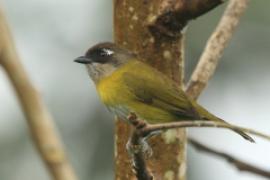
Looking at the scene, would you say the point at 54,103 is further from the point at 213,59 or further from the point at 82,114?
the point at 213,59

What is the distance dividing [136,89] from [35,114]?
2194mm

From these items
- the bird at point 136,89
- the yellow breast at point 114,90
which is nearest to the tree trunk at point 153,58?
the bird at point 136,89

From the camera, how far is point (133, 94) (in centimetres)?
311

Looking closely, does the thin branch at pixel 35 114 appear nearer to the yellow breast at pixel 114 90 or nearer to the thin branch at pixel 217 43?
the thin branch at pixel 217 43

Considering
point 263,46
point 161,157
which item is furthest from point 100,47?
point 263,46

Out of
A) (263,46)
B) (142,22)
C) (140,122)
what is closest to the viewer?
(140,122)

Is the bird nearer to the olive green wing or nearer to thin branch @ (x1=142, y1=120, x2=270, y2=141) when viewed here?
the olive green wing

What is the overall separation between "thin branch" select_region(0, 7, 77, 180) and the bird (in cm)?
167

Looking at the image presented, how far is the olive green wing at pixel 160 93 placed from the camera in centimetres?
285

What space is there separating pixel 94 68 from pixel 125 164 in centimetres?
94

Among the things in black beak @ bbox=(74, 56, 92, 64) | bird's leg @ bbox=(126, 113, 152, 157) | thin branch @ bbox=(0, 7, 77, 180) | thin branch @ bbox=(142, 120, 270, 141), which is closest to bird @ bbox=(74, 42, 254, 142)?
black beak @ bbox=(74, 56, 92, 64)

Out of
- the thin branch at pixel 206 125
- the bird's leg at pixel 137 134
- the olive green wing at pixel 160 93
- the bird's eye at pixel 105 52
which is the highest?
the thin branch at pixel 206 125

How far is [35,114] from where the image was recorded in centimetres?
96

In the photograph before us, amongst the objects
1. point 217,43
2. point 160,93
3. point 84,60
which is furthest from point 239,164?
point 84,60
